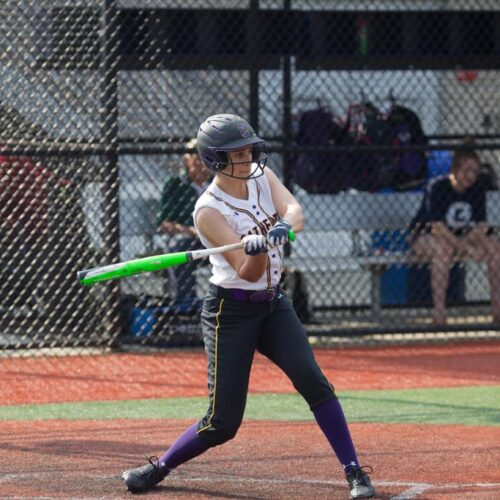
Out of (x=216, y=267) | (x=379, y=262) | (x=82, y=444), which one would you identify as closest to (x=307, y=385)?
(x=216, y=267)

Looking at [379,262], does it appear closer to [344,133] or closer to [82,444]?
[344,133]

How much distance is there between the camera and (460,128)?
11.9 metres

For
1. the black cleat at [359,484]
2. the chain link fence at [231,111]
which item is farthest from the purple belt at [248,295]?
the chain link fence at [231,111]

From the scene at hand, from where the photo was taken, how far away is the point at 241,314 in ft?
15.7

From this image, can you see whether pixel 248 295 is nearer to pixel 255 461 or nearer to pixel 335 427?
pixel 335 427

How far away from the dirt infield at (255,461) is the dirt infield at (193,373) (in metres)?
1.09

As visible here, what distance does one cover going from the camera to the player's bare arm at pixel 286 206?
4.78m

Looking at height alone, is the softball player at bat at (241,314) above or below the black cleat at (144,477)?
above

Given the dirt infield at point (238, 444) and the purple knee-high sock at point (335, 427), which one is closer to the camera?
the purple knee-high sock at point (335, 427)

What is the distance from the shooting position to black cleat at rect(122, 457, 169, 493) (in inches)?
195

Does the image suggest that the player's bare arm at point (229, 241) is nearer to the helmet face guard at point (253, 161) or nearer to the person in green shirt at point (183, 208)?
the helmet face guard at point (253, 161)

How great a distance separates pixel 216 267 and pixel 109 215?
4.52 metres

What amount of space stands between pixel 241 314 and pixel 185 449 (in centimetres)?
63

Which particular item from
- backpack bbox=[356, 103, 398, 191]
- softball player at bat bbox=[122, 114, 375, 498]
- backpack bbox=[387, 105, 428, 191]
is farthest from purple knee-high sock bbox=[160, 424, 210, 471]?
backpack bbox=[387, 105, 428, 191]
